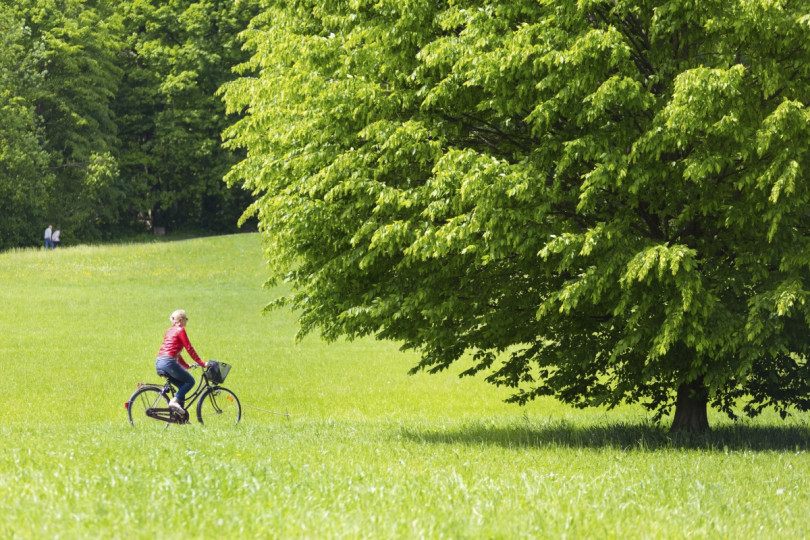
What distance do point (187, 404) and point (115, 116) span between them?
62592 millimetres

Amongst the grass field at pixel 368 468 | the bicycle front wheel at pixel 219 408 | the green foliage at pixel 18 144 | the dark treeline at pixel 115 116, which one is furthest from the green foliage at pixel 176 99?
the bicycle front wheel at pixel 219 408

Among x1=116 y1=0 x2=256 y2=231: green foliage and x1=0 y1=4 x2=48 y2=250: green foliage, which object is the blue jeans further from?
x1=116 y1=0 x2=256 y2=231: green foliage

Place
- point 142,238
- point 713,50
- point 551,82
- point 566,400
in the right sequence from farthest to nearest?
point 142,238 → point 566,400 → point 713,50 → point 551,82

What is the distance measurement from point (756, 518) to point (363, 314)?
6703 millimetres

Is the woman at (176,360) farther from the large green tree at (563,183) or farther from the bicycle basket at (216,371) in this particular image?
the large green tree at (563,183)

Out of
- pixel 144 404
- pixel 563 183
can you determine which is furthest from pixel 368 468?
pixel 144 404

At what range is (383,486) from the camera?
7.93 metres

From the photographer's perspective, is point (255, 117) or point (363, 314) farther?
point (255, 117)

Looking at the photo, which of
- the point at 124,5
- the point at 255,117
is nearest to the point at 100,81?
the point at 124,5

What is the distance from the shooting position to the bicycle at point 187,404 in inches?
571

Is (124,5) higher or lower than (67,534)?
higher

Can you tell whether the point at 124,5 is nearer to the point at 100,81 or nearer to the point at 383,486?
the point at 100,81

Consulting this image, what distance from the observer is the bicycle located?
571 inches

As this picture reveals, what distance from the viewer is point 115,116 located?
72.6 meters
